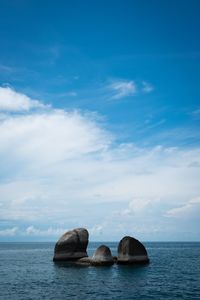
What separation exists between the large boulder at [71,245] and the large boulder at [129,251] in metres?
8.13

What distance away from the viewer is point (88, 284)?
119ft

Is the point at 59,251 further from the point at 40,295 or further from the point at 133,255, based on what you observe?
the point at 40,295

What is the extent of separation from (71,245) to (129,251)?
10.2 meters

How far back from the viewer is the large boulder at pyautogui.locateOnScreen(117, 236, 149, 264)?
48.7 m

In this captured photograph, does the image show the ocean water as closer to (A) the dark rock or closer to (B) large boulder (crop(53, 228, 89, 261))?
(A) the dark rock

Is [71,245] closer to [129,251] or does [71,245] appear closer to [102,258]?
[102,258]

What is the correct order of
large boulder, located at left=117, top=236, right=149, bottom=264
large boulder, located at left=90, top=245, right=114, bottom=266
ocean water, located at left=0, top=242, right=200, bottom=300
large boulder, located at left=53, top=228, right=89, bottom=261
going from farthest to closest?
large boulder, located at left=53, top=228, right=89, bottom=261
large boulder, located at left=90, top=245, right=114, bottom=266
large boulder, located at left=117, top=236, right=149, bottom=264
ocean water, located at left=0, top=242, right=200, bottom=300

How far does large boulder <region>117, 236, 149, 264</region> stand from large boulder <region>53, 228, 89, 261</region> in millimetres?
8134

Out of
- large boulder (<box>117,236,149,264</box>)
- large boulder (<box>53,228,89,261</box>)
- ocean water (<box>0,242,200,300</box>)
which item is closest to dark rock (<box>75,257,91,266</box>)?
large boulder (<box>53,228,89,261</box>)

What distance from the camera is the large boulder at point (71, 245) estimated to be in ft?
183

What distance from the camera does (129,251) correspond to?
4906 cm

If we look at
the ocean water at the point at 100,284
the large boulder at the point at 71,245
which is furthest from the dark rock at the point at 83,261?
the ocean water at the point at 100,284

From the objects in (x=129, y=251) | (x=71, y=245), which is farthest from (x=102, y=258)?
(x=71, y=245)

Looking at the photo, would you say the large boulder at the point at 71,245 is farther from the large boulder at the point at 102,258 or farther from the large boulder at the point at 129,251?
the large boulder at the point at 129,251
